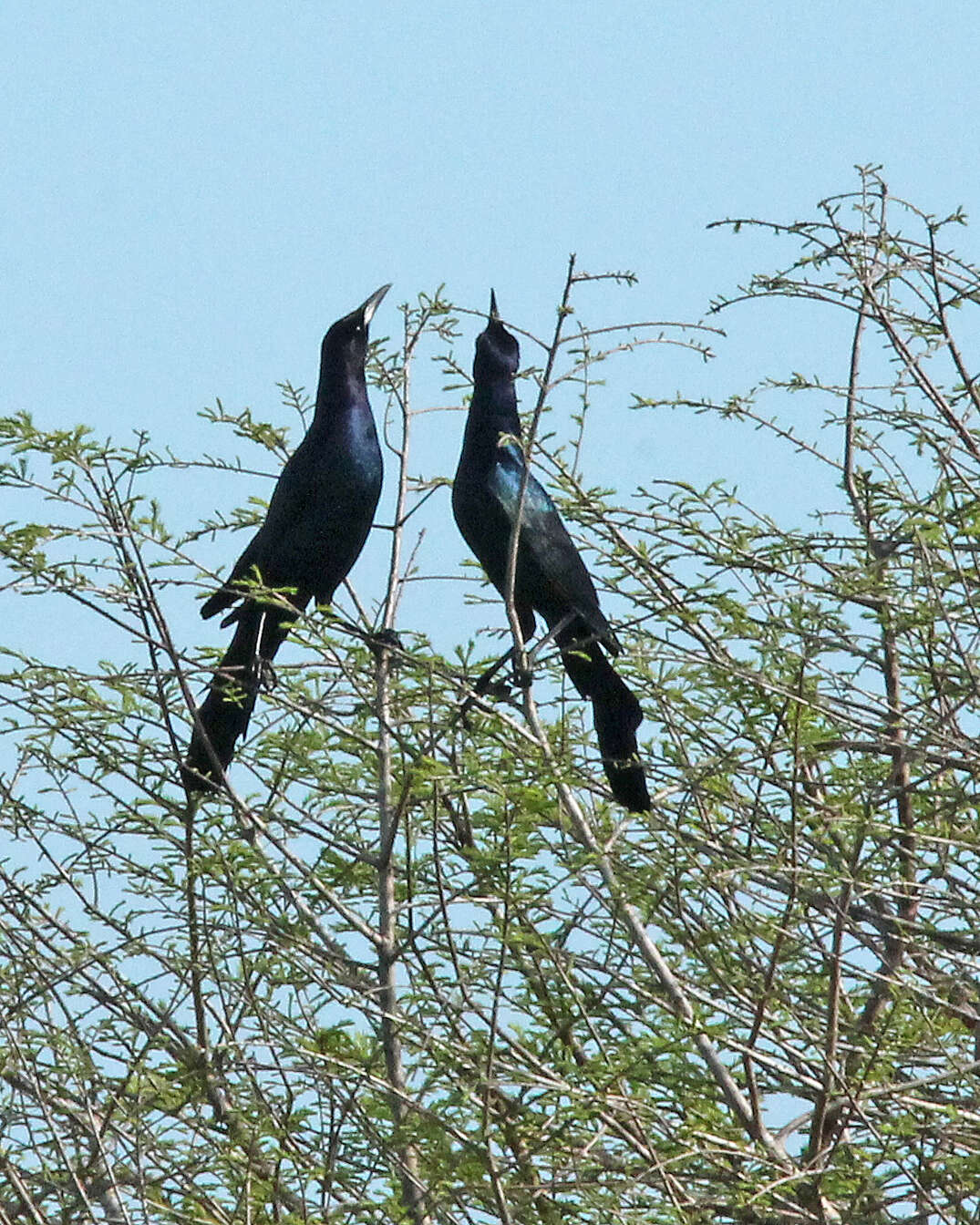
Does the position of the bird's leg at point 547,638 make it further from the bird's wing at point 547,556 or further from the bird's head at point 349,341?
the bird's head at point 349,341

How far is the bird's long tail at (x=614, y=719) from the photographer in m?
4.75

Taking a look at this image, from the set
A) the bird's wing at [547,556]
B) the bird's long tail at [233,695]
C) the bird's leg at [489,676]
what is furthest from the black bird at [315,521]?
the bird's leg at [489,676]

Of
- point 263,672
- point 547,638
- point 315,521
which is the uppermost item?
point 315,521

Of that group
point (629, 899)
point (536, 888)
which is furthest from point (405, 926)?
point (629, 899)

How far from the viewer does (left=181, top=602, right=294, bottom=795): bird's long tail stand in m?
4.56

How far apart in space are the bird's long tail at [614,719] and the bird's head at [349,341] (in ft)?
4.28

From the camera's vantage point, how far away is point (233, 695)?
15.6ft

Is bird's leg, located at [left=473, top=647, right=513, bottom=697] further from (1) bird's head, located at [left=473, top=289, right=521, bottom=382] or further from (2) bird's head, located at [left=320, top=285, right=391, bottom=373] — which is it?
(2) bird's head, located at [left=320, top=285, right=391, bottom=373]

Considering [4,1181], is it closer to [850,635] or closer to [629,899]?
[629,899]

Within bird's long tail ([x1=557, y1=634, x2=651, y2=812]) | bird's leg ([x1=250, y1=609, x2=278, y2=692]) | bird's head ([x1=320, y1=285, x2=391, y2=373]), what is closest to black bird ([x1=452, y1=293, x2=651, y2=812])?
bird's long tail ([x1=557, y1=634, x2=651, y2=812])

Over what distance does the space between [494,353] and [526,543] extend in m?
0.64

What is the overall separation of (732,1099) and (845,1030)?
51 centimetres

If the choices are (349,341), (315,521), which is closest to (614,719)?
(315,521)

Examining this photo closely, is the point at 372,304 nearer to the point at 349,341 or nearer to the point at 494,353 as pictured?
the point at 349,341
